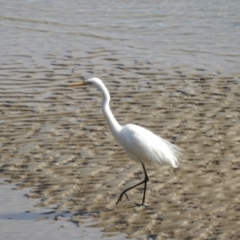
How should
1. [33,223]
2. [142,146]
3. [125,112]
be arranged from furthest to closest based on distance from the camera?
[125,112] → [142,146] → [33,223]

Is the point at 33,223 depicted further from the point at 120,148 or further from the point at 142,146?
the point at 120,148

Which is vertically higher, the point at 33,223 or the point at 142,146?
the point at 142,146

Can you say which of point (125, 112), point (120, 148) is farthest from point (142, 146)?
point (125, 112)

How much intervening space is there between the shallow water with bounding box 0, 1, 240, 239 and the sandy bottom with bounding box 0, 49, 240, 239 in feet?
0.04

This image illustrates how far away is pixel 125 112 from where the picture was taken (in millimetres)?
8688

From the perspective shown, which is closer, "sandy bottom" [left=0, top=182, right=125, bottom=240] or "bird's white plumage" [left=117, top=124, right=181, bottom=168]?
"sandy bottom" [left=0, top=182, right=125, bottom=240]

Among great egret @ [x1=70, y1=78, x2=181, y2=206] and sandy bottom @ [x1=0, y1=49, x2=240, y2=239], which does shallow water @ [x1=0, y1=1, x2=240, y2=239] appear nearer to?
sandy bottom @ [x1=0, y1=49, x2=240, y2=239]

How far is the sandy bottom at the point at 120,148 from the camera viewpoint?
5871 millimetres

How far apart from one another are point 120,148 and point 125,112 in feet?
4.11

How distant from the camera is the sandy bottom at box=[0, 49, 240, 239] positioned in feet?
19.3

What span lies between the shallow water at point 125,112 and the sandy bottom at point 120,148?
13 mm

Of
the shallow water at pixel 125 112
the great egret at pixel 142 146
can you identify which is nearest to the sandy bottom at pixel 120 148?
the shallow water at pixel 125 112

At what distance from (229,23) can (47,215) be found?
9247mm

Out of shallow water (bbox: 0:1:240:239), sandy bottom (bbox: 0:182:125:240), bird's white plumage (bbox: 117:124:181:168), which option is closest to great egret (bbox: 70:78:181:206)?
bird's white plumage (bbox: 117:124:181:168)
